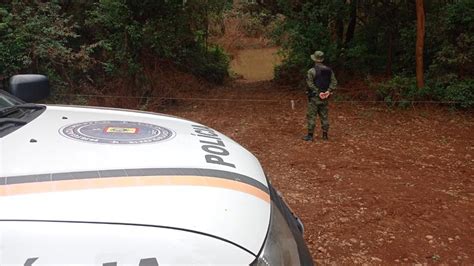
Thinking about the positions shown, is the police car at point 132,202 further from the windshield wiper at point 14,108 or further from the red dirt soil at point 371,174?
the red dirt soil at point 371,174

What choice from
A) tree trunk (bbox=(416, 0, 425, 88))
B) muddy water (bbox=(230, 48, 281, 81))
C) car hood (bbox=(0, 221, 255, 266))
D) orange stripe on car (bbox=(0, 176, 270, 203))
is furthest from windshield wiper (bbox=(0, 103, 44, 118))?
muddy water (bbox=(230, 48, 281, 81))

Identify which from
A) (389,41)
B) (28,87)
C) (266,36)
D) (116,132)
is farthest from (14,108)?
(389,41)

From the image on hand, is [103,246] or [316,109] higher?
[103,246]

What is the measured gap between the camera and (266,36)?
1260 centimetres

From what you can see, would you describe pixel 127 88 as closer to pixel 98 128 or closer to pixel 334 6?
pixel 334 6

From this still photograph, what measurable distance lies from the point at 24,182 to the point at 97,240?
333mm

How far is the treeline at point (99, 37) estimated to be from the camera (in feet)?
26.5

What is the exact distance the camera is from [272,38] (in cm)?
1220

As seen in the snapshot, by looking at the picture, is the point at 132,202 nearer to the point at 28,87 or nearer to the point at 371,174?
the point at 28,87

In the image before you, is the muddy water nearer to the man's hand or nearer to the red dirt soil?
the red dirt soil

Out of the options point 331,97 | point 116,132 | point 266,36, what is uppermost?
point 266,36

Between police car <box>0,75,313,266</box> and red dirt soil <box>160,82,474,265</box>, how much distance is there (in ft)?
7.78

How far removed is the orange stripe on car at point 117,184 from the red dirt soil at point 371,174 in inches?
97.3

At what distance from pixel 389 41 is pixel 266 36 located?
343 centimetres
